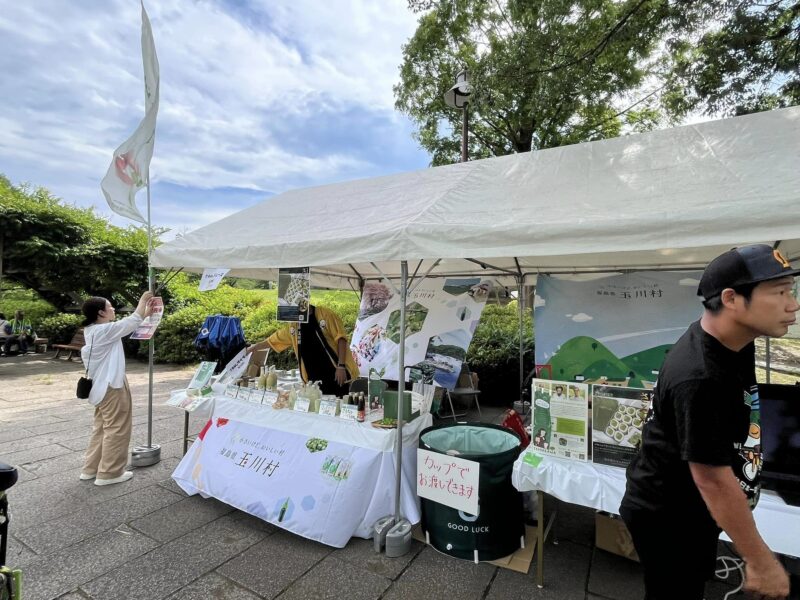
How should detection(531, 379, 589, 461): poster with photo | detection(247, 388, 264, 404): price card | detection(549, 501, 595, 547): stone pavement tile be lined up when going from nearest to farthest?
detection(531, 379, 589, 461): poster with photo < detection(549, 501, 595, 547): stone pavement tile < detection(247, 388, 264, 404): price card

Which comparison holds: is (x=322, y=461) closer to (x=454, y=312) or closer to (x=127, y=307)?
(x=454, y=312)

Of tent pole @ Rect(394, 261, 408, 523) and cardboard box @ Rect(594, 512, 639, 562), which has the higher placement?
tent pole @ Rect(394, 261, 408, 523)

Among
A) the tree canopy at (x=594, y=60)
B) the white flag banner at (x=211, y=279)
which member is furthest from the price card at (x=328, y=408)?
the tree canopy at (x=594, y=60)

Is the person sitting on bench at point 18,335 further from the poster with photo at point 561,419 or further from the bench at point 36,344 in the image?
the poster with photo at point 561,419

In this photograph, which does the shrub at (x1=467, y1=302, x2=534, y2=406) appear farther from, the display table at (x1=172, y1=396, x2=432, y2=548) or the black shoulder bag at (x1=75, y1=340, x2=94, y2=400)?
the black shoulder bag at (x1=75, y1=340, x2=94, y2=400)

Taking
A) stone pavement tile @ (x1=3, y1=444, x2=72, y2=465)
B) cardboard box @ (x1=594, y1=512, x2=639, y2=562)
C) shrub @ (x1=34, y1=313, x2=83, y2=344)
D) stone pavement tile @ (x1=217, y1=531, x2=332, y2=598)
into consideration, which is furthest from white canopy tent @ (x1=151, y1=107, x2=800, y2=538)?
shrub @ (x1=34, y1=313, x2=83, y2=344)

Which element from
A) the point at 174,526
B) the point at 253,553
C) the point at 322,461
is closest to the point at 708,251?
the point at 322,461

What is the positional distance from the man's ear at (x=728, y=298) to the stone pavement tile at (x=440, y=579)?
1.82 metres

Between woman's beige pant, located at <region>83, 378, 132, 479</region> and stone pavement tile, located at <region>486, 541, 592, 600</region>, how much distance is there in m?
3.03

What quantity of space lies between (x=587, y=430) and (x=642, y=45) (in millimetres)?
7612

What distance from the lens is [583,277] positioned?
3365 millimetres

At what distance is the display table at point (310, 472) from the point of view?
2.45 metres

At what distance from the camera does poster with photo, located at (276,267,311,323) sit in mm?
3043

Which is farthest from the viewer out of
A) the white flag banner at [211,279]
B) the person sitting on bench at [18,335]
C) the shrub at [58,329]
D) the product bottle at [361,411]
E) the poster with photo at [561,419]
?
the shrub at [58,329]
